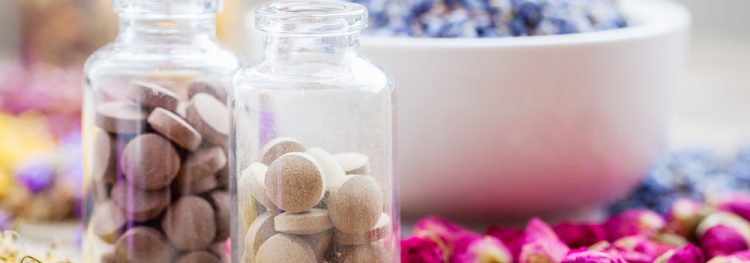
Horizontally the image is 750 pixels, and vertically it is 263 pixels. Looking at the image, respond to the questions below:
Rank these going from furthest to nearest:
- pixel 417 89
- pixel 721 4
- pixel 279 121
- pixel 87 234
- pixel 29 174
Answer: pixel 721 4 < pixel 29 174 < pixel 417 89 < pixel 87 234 < pixel 279 121

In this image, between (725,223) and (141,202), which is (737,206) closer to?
(725,223)

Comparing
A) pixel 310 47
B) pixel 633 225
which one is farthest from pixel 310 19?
pixel 633 225

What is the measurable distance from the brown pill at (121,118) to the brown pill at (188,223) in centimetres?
6

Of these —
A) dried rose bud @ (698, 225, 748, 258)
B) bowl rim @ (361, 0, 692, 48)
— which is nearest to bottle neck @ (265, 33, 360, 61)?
bowl rim @ (361, 0, 692, 48)

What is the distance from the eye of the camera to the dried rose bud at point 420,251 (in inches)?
27.5

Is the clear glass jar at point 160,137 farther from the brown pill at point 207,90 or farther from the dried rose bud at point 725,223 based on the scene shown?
the dried rose bud at point 725,223

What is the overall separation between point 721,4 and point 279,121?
230 cm

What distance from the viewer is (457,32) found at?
2.81ft

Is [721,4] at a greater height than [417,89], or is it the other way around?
[417,89]

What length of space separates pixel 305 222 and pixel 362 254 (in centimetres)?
4

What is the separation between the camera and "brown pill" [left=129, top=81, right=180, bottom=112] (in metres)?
0.66

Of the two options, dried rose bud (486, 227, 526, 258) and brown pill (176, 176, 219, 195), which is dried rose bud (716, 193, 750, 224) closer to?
dried rose bud (486, 227, 526, 258)

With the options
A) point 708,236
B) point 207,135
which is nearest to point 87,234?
point 207,135

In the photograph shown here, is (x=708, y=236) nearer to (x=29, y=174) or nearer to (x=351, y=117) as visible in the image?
(x=351, y=117)
